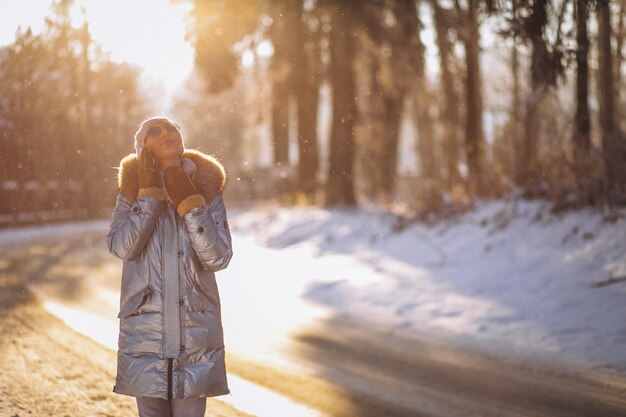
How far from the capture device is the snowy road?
4.98 meters

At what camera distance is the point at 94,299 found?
32.7 ft

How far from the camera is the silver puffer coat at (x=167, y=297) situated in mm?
3408

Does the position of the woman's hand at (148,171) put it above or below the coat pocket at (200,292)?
above

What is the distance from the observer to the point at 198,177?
3611 mm

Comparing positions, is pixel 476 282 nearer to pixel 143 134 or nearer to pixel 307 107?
pixel 143 134

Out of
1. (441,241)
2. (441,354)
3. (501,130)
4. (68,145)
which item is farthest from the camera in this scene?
(68,145)

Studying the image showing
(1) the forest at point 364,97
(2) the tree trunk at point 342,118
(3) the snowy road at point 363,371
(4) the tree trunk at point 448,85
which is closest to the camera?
(3) the snowy road at point 363,371

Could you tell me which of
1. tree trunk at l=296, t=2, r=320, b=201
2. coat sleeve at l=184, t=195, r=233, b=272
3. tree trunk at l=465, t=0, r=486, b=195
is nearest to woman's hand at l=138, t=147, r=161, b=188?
coat sleeve at l=184, t=195, r=233, b=272

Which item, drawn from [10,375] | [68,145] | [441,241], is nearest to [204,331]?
[10,375]

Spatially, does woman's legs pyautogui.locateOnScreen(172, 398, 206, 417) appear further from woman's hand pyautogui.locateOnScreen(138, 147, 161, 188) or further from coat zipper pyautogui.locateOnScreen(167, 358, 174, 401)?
woman's hand pyautogui.locateOnScreen(138, 147, 161, 188)

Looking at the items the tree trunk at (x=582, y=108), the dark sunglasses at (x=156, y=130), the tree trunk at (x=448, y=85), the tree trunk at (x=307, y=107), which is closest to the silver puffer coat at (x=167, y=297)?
the dark sunglasses at (x=156, y=130)

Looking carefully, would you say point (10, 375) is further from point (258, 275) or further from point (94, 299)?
point (258, 275)

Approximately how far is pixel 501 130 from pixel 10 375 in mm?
10748

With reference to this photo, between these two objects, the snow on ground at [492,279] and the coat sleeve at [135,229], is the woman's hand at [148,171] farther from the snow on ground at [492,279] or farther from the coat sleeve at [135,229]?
the snow on ground at [492,279]
